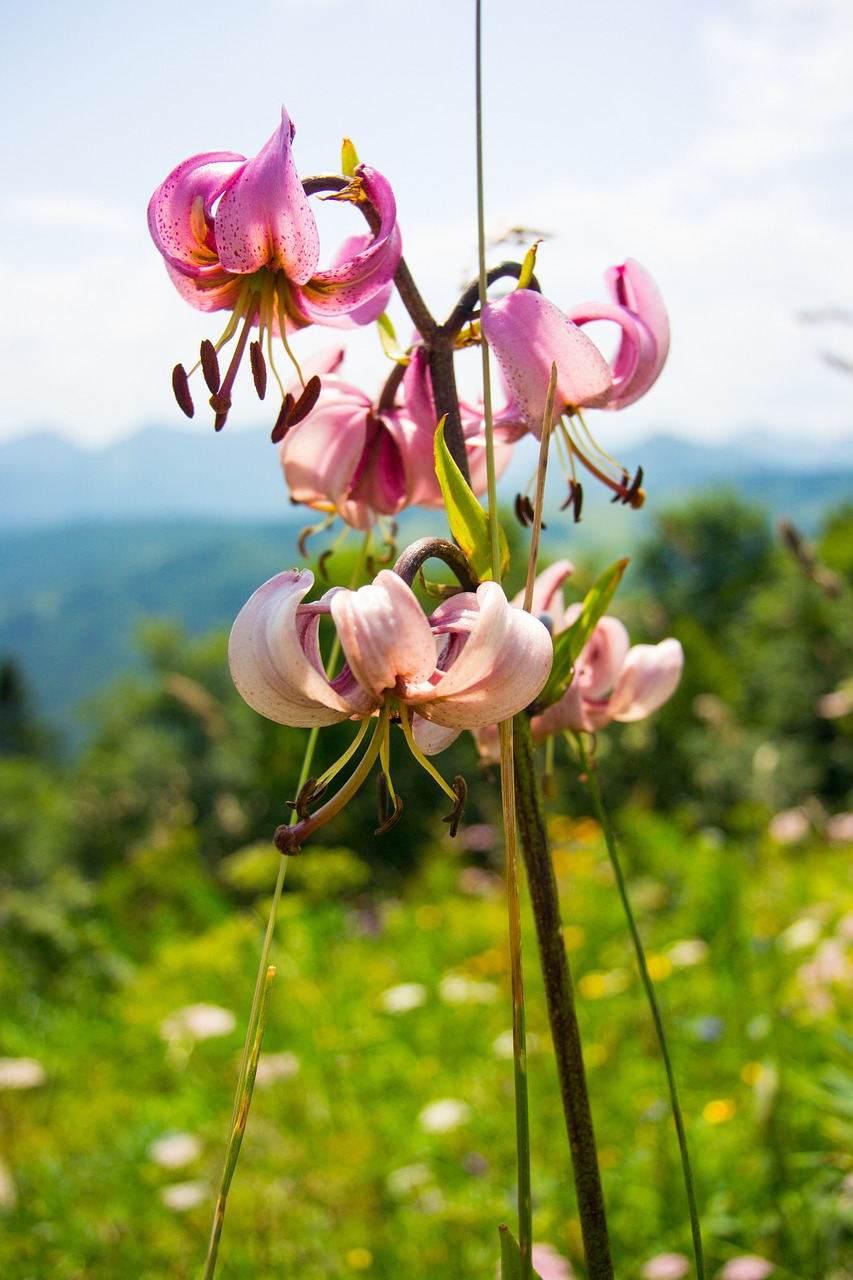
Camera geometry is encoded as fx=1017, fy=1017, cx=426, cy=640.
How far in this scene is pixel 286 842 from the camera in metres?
0.33

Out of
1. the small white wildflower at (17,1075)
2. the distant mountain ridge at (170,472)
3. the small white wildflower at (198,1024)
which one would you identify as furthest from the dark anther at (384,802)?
the distant mountain ridge at (170,472)

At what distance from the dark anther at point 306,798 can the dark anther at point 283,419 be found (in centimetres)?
14

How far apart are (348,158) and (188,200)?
2.6 inches

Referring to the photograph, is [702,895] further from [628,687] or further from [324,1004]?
[628,687]

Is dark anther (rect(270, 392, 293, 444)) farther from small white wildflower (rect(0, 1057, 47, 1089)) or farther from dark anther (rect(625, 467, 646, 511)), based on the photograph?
small white wildflower (rect(0, 1057, 47, 1089))

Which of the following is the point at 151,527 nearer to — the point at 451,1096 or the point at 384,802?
the point at 451,1096

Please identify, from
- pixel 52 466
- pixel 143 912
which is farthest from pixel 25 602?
pixel 143 912

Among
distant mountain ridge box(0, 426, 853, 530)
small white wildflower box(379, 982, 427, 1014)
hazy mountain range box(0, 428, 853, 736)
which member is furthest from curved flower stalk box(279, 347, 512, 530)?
distant mountain ridge box(0, 426, 853, 530)

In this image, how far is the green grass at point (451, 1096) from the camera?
4.30ft

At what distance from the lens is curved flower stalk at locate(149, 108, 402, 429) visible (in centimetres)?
37

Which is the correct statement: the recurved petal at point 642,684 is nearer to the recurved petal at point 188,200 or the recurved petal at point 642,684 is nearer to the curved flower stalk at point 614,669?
the curved flower stalk at point 614,669

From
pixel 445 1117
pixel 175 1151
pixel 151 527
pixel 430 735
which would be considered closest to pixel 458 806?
pixel 430 735

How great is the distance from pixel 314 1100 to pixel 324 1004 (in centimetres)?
43

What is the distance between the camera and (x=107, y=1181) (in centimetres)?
169
